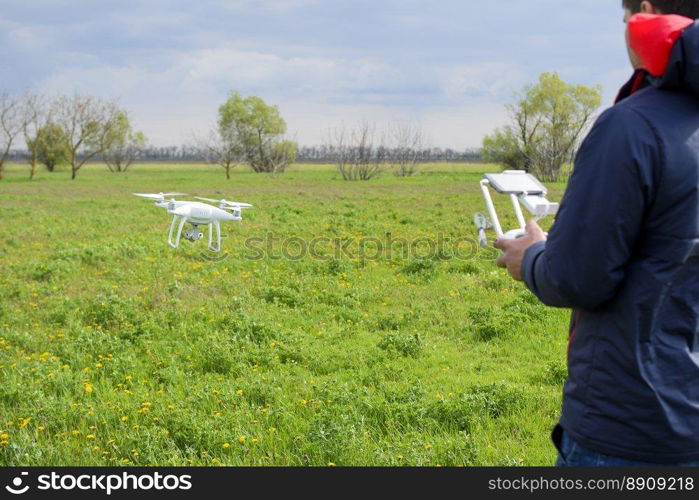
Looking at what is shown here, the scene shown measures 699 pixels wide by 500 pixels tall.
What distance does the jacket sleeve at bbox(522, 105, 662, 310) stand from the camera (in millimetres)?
2252

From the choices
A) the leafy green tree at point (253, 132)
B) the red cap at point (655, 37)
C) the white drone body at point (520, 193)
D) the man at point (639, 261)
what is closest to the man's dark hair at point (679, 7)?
the man at point (639, 261)

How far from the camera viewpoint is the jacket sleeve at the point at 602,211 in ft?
7.39

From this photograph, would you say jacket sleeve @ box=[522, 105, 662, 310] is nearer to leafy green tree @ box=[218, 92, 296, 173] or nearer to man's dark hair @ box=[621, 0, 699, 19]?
man's dark hair @ box=[621, 0, 699, 19]

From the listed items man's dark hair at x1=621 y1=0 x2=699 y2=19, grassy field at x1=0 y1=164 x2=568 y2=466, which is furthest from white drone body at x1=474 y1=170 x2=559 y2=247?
grassy field at x1=0 y1=164 x2=568 y2=466

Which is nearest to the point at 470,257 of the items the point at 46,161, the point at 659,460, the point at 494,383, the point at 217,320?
the point at 217,320

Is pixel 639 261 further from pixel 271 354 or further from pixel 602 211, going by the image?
pixel 271 354

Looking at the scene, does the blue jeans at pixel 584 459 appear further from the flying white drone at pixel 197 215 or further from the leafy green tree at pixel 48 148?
the leafy green tree at pixel 48 148

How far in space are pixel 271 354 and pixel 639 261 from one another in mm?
7764

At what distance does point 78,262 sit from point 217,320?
6690 mm

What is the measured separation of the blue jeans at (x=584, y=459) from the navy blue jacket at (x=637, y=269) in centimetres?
4

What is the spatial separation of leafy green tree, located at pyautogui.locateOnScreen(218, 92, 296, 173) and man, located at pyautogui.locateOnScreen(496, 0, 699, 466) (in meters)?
3.29

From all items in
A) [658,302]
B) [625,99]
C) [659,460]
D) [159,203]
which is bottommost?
[659,460]

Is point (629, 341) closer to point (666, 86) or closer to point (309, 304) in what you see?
point (666, 86)

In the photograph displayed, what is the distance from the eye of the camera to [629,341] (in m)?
2.39
